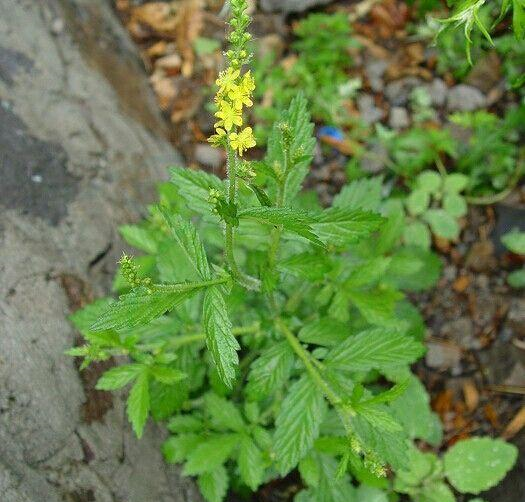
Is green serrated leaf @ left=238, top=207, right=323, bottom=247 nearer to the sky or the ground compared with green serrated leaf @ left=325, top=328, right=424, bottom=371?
nearer to the sky

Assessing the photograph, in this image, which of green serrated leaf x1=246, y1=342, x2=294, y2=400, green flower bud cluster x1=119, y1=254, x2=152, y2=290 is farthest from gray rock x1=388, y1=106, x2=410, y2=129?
green flower bud cluster x1=119, y1=254, x2=152, y2=290

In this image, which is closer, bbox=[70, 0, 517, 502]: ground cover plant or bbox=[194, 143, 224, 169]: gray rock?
bbox=[70, 0, 517, 502]: ground cover plant

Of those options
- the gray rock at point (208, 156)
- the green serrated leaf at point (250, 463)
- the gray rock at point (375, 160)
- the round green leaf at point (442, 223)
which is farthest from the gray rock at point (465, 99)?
the green serrated leaf at point (250, 463)

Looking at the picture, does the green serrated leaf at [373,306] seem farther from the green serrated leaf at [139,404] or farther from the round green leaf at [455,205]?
the round green leaf at [455,205]

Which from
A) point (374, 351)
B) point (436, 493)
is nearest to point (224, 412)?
point (374, 351)

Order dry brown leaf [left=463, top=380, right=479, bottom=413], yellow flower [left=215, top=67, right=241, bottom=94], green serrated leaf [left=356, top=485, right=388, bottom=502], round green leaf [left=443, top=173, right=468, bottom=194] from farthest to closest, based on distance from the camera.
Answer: round green leaf [left=443, top=173, right=468, bottom=194] → dry brown leaf [left=463, top=380, right=479, bottom=413] → green serrated leaf [left=356, top=485, right=388, bottom=502] → yellow flower [left=215, top=67, right=241, bottom=94]

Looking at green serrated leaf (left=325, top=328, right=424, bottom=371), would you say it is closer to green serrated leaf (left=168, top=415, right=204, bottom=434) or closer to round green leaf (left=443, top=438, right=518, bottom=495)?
green serrated leaf (left=168, top=415, right=204, bottom=434)
